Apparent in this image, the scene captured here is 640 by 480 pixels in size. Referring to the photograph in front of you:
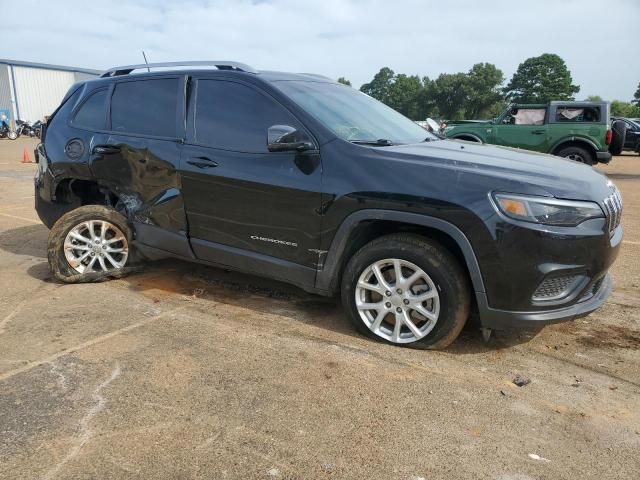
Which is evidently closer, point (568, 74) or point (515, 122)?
point (515, 122)

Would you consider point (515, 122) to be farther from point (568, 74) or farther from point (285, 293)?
point (568, 74)

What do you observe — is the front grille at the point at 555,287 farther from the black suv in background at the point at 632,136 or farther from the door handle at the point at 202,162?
the black suv in background at the point at 632,136

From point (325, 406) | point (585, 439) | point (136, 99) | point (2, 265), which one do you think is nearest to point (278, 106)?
point (136, 99)

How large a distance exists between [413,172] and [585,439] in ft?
5.45

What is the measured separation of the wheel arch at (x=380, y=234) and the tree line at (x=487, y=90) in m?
81.7

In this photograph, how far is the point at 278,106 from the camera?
3.63 meters

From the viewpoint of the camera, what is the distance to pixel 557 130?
13.0 m

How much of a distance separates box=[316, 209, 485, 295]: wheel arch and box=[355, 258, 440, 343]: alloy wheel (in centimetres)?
21

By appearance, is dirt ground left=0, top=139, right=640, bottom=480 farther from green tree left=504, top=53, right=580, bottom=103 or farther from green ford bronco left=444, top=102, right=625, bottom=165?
green tree left=504, top=53, right=580, bottom=103

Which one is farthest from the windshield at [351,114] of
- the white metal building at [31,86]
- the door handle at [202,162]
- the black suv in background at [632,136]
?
the white metal building at [31,86]

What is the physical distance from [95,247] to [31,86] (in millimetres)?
56602

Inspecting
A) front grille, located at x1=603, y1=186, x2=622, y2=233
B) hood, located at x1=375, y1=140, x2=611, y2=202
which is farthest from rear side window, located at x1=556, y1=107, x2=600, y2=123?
front grille, located at x1=603, y1=186, x2=622, y2=233

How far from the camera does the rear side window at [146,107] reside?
4151 millimetres

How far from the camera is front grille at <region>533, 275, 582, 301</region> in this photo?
2.96m
